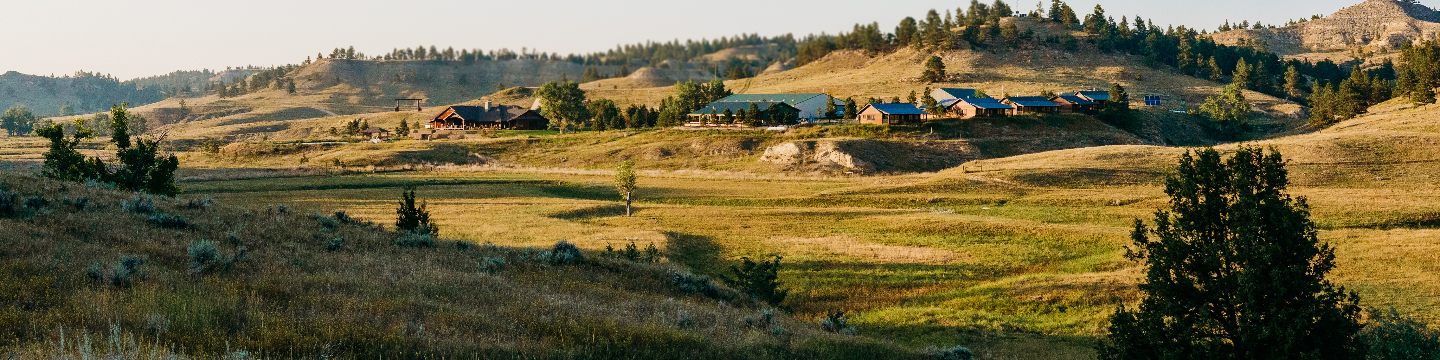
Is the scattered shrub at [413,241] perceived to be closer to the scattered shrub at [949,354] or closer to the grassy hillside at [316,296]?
the grassy hillside at [316,296]

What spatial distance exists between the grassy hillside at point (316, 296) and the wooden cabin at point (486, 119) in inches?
4340

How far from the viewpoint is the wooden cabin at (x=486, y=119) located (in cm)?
12938

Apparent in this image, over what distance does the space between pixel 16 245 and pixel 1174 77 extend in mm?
187603

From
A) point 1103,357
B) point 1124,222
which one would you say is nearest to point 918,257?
point 1124,222

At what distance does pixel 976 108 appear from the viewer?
110500 millimetres

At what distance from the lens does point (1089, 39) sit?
19050cm

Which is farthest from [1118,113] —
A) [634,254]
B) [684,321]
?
[684,321]

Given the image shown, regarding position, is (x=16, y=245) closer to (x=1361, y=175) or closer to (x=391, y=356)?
(x=391, y=356)

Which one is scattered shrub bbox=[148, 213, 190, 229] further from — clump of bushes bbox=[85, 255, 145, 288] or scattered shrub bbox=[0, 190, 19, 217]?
clump of bushes bbox=[85, 255, 145, 288]

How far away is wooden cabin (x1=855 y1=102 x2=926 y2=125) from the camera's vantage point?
98875 millimetres

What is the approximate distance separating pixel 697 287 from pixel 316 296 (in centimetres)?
1026

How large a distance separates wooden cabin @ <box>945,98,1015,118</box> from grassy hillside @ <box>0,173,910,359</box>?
96.2 metres

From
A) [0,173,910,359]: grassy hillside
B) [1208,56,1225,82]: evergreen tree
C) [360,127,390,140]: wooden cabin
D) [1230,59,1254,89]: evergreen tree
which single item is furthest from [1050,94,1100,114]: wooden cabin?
[0,173,910,359]: grassy hillside

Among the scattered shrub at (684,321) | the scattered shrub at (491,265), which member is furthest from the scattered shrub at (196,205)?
the scattered shrub at (684,321)
